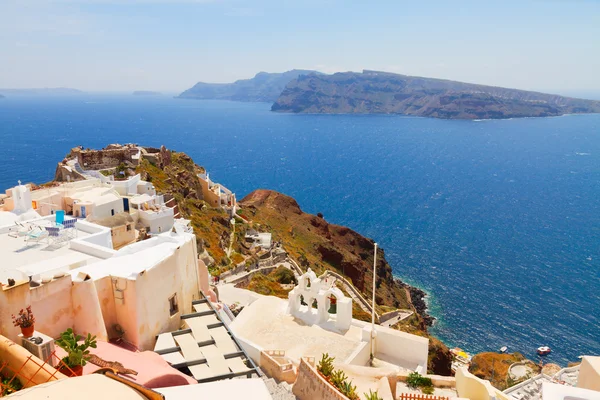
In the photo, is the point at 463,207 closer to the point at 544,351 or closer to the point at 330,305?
the point at 544,351

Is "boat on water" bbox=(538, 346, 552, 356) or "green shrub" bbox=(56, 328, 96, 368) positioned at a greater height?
"green shrub" bbox=(56, 328, 96, 368)

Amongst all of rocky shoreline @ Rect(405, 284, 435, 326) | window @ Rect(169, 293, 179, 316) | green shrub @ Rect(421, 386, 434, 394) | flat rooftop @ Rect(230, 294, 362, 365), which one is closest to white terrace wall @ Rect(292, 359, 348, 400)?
flat rooftop @ Rect(230, 294, 362, 365)

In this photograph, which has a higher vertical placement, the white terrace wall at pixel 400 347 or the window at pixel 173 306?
the window at pixel 173 306

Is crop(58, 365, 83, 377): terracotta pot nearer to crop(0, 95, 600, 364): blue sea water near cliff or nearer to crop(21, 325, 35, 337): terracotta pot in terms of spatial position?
crop(21, 325, 35, 337): terracotta pot

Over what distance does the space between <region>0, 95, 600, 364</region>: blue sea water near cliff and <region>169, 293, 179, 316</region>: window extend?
43.0 meters

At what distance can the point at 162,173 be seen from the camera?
55.0 m

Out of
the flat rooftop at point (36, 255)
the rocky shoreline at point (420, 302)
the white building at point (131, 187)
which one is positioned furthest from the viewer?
the rocky shoreline at point (420, 302)

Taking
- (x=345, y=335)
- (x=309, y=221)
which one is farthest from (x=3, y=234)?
(x=309, y=221)

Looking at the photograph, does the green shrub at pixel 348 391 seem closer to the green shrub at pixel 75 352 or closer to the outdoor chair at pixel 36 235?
the green shrub at pixel 75 352

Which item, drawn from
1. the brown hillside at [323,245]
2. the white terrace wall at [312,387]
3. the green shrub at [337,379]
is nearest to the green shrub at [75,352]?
the white terrace wall at [312,387]

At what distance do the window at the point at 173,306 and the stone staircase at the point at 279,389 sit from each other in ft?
13.4

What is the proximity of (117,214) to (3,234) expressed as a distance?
5.31m

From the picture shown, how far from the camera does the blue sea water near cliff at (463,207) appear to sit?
58.7 metres

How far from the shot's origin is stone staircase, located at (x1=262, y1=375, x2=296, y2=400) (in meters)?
16.7
